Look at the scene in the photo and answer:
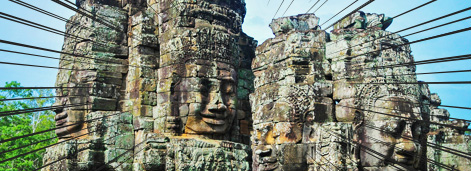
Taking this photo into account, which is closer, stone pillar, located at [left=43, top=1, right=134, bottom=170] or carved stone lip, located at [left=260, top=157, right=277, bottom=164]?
carved stone lip, located at [left=260, top=157, right=277, bottom=164]

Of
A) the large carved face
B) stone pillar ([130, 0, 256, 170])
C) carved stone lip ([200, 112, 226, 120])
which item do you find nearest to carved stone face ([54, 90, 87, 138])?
stone pillar ([130, 0, 256, 170])

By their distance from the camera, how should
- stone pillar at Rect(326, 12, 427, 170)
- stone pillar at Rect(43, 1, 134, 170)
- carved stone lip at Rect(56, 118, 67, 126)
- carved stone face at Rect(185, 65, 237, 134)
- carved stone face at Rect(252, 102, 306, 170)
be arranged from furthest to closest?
1. carved stone lip at Rect(56, 118, 67, 126)
2. carved stone face at Rect(185, 65, 237, 134)
3. stone pillar at Rect(43, 1, 134, 170)
4. carved stone face at Rect(252, 102, 306, 170)
5. stone pillar at Rect(326, 12, 427, 170)

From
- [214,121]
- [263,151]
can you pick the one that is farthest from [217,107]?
[263,151]

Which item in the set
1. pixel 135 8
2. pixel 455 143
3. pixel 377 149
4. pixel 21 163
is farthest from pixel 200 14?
pixel 21 163

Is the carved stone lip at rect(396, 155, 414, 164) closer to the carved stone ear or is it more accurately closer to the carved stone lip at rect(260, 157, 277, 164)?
the carved stone ear

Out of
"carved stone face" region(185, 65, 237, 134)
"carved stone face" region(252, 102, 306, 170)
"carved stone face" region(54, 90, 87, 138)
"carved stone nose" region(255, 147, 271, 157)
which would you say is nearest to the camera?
"carved stone face" region(252, 102, 306, 170)

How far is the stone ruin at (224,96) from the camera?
1033 cm

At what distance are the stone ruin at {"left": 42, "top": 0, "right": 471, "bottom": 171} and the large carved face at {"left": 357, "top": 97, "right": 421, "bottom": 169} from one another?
0.07ft

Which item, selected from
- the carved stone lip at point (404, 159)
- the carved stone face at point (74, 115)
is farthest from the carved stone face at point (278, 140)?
the carved stone face at point (74, 115)

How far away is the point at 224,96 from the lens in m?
11.8

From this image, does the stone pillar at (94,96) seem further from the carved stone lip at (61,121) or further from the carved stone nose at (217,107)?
the carved stone nose at (217,107)

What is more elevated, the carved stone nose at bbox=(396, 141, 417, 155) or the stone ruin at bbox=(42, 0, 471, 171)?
the stone ruin at bbox=(42, 0, 471, 171)

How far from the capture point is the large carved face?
32.6 feet

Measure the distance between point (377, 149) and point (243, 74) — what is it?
4737 millimetres
